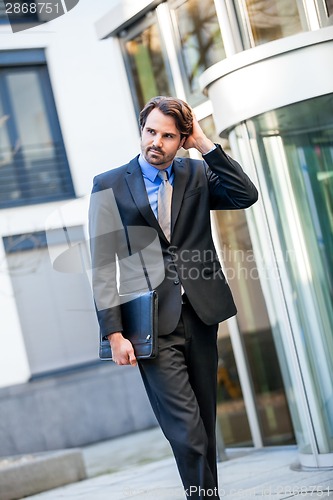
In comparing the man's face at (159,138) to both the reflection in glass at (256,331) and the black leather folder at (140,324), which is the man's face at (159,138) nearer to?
the black leather folder at (140,324)

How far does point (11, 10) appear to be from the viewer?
1102cm

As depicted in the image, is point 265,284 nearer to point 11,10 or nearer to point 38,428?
point 38,428

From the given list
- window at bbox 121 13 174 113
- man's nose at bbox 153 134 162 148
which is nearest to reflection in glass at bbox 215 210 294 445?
window at bbox 121 13 174 113

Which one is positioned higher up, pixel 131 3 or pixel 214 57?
pixel 131 3

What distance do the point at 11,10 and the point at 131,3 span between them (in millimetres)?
4851

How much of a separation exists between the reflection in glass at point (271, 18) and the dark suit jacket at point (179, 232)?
207 centimetres

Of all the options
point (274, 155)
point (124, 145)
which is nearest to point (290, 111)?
point (274, 155)

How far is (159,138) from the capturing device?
11.0 feet

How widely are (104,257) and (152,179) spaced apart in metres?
0.34

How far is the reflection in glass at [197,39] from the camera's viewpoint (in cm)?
606

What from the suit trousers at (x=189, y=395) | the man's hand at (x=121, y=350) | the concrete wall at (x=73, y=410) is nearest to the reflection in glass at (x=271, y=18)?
the suit trousers at (x=189, y=395)

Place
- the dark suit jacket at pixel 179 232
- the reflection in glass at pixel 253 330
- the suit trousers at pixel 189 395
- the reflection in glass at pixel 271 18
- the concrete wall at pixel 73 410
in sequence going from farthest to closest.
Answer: the concrete wall at pixel 73 410 < the reflection in glass at pixel 253 330 < the reflection in glass at pixel 271 18 < the dark suit jacket at pixel 179 232 < the suit trousers at pixel 189 395

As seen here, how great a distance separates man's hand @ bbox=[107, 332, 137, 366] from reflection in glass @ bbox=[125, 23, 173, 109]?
11.5 ft

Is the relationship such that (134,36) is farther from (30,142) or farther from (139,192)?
(30,142)
